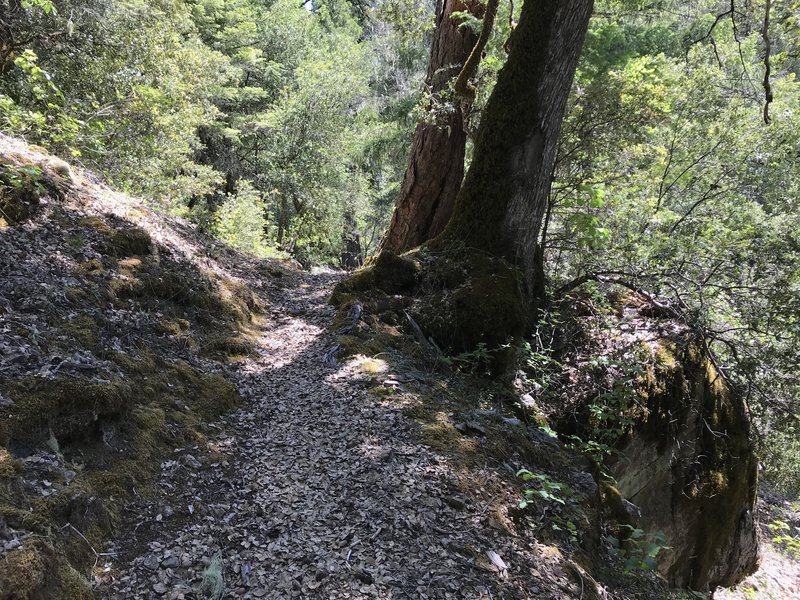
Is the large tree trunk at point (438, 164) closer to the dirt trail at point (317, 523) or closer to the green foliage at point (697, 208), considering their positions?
the green foliage at point (697, 208)

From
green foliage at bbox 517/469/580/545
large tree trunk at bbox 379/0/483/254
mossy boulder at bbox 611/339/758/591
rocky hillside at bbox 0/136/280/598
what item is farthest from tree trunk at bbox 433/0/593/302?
rocky hillside at bbox 0/136/280/598

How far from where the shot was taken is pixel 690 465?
6.19 m

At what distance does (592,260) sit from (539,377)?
2.52 meters

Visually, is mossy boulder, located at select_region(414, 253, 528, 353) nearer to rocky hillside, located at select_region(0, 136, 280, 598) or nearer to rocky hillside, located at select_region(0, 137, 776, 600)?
rocky hillside, located at select_region(0, 137, 776, 600)

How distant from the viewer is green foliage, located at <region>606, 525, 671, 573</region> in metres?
3.34

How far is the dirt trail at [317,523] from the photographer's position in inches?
98.2

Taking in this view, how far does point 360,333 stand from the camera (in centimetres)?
546

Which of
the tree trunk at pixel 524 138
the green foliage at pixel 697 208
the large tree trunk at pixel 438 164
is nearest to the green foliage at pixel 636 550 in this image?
the green foliage at pixel 697 208

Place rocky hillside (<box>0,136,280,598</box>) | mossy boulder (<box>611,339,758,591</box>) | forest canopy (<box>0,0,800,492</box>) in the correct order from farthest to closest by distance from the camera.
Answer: forest canopy (<box>0,0,800,492</box>) → mossy boulder (<box>611,339,758,591</box>) → rocky hillside (<box>0,136,280,598</box>)

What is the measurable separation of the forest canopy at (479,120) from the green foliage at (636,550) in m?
2.78

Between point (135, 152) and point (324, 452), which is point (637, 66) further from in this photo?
point (135, 152)

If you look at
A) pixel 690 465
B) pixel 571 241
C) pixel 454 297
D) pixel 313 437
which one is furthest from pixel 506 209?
pixel 690 465

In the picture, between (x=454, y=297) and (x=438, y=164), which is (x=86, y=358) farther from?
(x=438, y=164)

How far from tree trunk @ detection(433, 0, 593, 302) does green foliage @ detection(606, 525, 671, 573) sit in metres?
2.76
